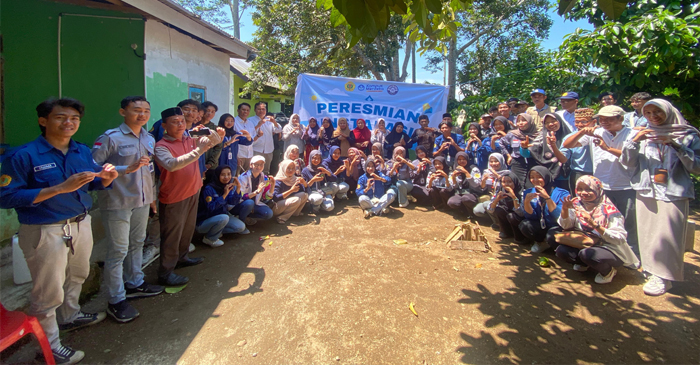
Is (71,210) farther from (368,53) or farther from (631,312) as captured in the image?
(368,53)

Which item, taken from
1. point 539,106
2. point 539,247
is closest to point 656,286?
point 539,247

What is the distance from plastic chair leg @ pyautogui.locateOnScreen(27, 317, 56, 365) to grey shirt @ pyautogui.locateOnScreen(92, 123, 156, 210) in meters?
0.98

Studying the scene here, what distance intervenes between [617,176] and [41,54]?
22.0 feet

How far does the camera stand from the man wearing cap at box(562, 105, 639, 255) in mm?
3869

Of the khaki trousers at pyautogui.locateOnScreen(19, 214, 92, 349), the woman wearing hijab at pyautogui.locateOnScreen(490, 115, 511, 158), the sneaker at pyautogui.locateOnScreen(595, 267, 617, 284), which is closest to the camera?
the khaki trousers at pyautogui.locateOnScreen(19, 214, 92, 349)

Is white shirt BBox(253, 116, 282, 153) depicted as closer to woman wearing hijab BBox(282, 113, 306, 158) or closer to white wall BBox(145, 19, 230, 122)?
woman wearing hijab BBox(282, 113, 306, 158)

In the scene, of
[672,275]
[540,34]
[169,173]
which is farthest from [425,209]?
[540,34]

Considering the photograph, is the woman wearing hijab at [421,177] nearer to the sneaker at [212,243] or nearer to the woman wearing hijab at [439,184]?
the woman wearing hijab at [439,184]

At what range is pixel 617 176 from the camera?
12.9 ft

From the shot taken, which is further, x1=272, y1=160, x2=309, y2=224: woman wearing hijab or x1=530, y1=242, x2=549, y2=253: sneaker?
x1=272, y1=160, x2=309, y2=224: woman wearing hijab

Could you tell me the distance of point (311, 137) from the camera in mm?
7297

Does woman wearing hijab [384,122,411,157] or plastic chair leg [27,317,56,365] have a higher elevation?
woman wearing hijab [384,122,411,157]

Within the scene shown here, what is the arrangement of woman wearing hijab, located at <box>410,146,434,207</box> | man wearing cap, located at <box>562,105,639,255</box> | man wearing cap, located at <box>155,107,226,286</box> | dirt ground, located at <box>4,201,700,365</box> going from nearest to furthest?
dirt ground, located at <box>4,201,700,365</box> → man wearing cap, located at <box>155,107,226,286</box> → man wearing cap, located at <box>562,105,639,255</box> → woman wearing hijab, located at <box>410,146,434,207</box>

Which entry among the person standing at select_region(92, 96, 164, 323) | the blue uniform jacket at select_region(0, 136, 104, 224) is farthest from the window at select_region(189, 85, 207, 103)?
the blue uniform jacket at select_region(0, 136, 104, 224)
